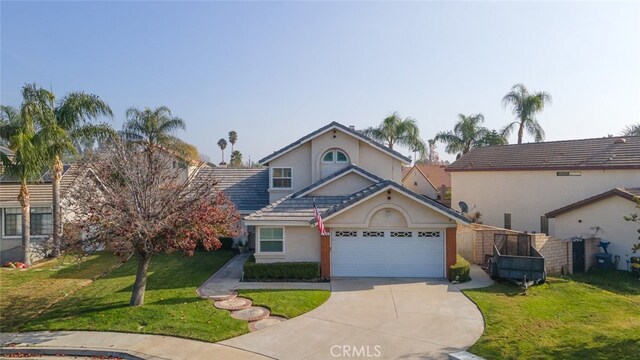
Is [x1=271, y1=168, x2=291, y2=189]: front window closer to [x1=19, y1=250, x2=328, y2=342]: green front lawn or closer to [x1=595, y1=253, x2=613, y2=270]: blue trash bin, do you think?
[x1=19, y1=250, x2=328, y2=342]: green front lawn

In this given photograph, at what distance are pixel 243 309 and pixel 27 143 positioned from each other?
14.3 metres

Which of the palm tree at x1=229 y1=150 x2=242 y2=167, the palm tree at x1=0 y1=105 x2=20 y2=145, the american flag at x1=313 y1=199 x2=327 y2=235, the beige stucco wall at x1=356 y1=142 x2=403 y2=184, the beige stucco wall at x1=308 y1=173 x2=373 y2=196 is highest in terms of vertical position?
the palm tree at x1=229 y1=150 x2=242 y2=167

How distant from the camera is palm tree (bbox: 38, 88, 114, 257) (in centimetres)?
1967

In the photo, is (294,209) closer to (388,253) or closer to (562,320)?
(388,253)

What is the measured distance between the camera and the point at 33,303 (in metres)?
14.0

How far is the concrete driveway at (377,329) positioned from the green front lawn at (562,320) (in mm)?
595

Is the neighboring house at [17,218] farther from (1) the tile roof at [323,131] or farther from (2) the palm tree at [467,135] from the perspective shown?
(2) the palm tree at [467,135]

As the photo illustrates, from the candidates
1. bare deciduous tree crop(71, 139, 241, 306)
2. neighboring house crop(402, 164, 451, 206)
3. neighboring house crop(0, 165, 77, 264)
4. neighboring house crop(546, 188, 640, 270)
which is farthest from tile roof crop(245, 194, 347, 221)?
neighboring house crop(402, 164, 451, 206)

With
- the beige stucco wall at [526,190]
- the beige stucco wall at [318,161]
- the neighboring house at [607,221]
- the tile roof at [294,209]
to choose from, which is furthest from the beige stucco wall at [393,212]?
the beige stucco wall at [526,190]

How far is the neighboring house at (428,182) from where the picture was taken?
4319 cm

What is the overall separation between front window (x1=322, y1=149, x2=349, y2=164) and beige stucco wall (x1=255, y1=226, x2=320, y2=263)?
6318 millimetres

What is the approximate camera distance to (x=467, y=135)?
153 feet

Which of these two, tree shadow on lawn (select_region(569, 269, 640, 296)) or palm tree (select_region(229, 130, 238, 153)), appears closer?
tree shadow on lawn (select_region(569, 269, 640, 296))

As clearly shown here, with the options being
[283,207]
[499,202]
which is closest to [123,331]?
[283,207]
